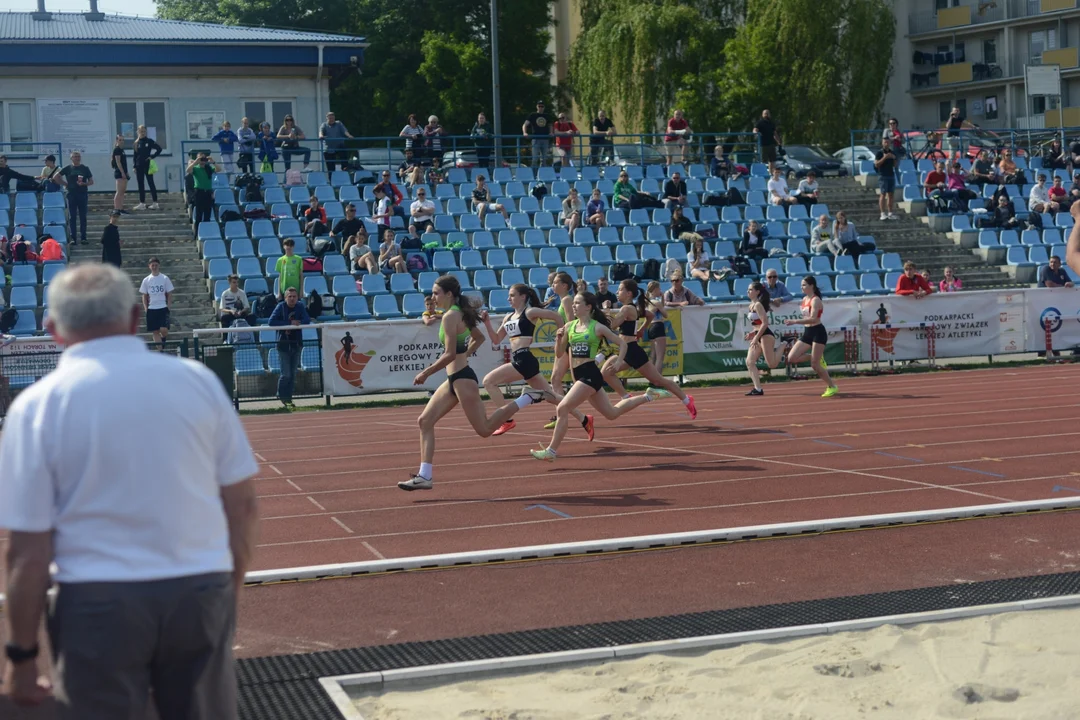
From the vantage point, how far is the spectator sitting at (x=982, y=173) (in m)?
34.1

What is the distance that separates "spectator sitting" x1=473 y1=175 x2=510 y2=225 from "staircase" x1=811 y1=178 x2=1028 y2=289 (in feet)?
24.7

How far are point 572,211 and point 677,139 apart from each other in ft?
19.6

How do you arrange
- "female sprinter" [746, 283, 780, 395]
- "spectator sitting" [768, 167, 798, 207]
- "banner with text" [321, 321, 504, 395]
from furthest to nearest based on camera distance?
"spectator sitting" [768, 167, 798, 207]
"banner with text" [321, 321, 504, 395]
"female sprinter" [746, 283, 780, 395]

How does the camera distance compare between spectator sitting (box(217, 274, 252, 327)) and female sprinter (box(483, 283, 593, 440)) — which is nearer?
female sprinter (box(483, 283, 593, 440))

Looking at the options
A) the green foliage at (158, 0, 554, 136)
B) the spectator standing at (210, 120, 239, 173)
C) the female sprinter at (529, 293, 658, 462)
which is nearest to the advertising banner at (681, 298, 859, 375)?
the female sprinter at (529, 293, 658, 462)

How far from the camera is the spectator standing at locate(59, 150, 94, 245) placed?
25766 mm

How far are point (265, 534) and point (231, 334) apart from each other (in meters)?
10.8

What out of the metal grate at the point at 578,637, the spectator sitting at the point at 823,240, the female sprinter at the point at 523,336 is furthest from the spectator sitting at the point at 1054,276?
the metal grate at the point at 578,637

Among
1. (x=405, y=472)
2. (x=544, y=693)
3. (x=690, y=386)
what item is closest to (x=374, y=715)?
(x=544, y=693)

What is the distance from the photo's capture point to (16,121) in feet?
103

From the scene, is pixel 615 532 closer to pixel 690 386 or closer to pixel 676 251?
pixel 690 386

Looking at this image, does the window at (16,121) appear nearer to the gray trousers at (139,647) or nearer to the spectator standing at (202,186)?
the spectator standing at (202,186)

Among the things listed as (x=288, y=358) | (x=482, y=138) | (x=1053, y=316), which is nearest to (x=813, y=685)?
(x=288, y=358)

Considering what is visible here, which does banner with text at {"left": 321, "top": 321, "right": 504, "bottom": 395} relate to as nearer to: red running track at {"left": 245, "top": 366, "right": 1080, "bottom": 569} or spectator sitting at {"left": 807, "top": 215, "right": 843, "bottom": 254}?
red running track at {"left": 245, "top": 366, "right": 1080, "bottom": 569}
